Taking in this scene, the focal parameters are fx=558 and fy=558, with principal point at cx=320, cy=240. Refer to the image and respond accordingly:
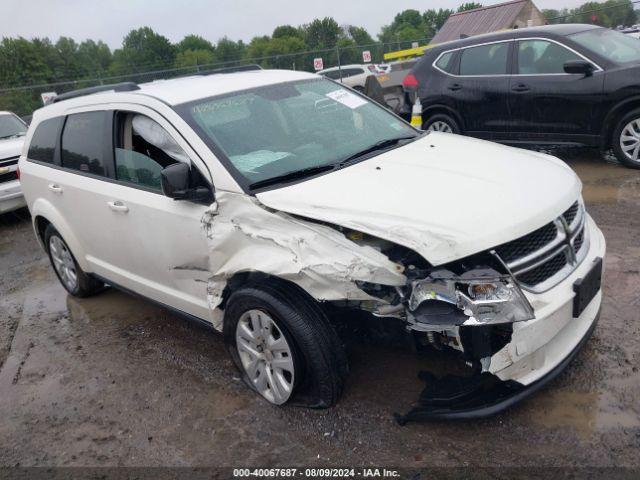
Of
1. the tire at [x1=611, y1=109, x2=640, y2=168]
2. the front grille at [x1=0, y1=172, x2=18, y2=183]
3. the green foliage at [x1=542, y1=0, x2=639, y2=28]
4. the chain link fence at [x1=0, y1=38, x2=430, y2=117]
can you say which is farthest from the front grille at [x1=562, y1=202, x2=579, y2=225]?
the chain link fence at [x1=0, y1=38, x2=430, y2=117]

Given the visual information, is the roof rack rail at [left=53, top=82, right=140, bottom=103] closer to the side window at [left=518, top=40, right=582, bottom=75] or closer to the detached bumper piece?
the detached bumper piece

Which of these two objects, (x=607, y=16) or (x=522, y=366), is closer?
(x=522, y=366)

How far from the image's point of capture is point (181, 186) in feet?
10.2

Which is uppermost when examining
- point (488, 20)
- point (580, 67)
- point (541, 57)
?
point (488, 20)

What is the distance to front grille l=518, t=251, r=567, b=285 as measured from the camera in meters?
2.61

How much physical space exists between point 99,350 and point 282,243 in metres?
2.25

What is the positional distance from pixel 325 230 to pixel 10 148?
776 centimetres

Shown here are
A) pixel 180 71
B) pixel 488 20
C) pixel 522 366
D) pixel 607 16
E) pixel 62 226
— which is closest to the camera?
pixel 522 366

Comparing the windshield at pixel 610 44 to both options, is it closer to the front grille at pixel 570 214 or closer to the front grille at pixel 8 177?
the front grille at pixel 570 214

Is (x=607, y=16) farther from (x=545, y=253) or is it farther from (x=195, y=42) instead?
(x=195, y=42)

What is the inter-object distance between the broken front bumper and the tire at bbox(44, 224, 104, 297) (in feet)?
11.1

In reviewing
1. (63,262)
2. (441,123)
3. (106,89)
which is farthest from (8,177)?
(441,123)

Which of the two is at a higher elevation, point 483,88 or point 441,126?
point 483,88

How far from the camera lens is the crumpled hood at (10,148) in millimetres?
8508
